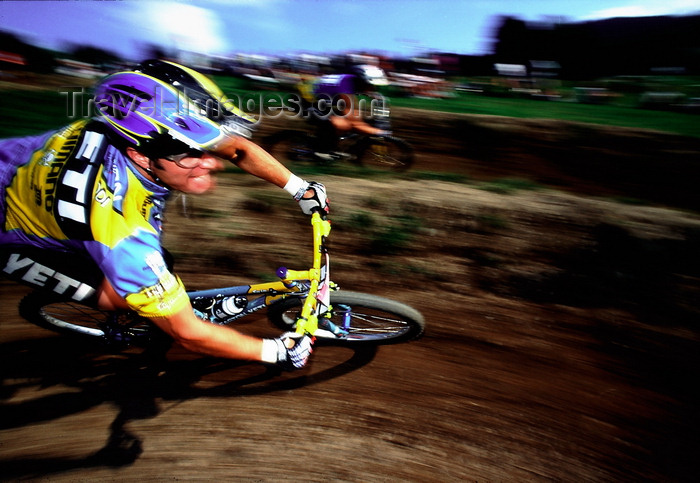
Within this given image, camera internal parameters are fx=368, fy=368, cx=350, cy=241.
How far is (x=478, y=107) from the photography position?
10852mm

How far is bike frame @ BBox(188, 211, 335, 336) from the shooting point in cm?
233

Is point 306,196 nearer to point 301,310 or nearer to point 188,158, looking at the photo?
point 301,310

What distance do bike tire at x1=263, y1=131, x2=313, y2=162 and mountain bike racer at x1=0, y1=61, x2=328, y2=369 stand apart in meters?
5.35

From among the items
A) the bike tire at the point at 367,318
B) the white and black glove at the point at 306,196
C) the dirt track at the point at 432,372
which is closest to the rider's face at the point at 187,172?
the white and black glove at the point at 306,196

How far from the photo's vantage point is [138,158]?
76.7 inches

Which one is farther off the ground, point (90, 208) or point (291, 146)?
point (291, 146)

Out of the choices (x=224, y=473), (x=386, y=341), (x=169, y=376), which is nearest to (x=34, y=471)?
(x=169, y=376)

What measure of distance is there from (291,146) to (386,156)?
1.95m

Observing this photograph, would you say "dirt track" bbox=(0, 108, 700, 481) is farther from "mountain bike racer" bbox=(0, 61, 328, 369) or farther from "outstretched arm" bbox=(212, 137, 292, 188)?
"outstretched arm" bbox=(212, 137, 292, 188)

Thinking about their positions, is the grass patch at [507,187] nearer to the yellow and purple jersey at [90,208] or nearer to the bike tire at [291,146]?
the bike tire at [291,146]

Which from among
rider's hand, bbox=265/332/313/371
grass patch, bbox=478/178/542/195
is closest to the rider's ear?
rider's hand, bbox=265/332/313/371

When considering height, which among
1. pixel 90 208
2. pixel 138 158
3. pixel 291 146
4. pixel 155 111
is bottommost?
pixel 90 208

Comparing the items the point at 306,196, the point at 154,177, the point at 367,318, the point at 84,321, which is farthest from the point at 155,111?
the point at 84,321

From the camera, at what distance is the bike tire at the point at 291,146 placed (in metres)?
7.38
